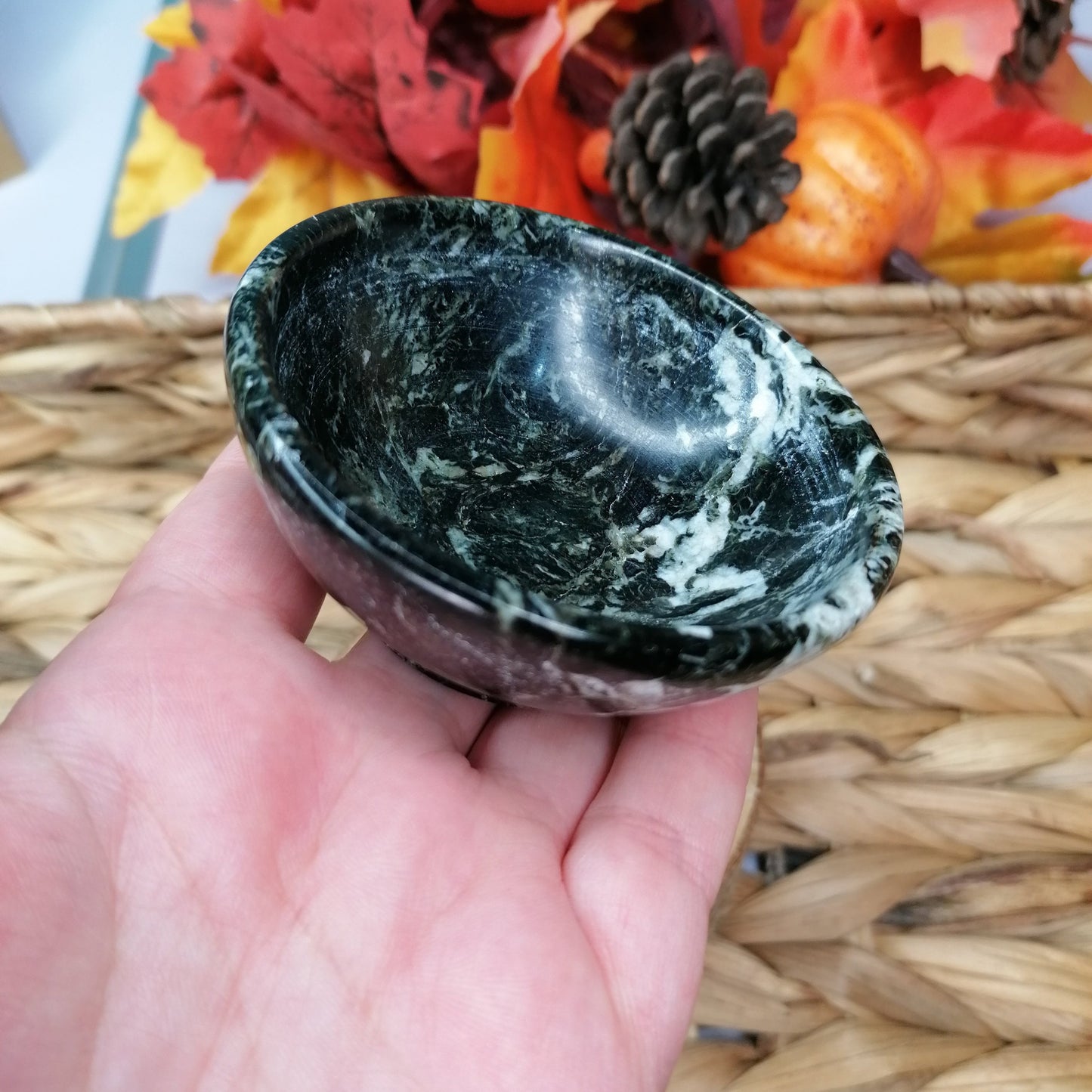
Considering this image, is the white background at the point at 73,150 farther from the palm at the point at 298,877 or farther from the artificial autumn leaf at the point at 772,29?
the palm at the point at 298,877

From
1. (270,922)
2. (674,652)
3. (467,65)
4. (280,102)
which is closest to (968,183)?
(467,65)

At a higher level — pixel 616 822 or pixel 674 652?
pixel 674 652

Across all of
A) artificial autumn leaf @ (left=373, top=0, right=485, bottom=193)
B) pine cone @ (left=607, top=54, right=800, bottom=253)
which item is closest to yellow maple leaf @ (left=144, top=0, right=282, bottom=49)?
artificial autumn leaf @ (left=373, top=0, right=485, bottom=193)

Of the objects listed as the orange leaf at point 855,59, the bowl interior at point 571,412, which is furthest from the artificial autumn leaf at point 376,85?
the orange leaf at point 855,59

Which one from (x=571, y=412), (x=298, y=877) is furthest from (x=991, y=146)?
(x=298, y=877)

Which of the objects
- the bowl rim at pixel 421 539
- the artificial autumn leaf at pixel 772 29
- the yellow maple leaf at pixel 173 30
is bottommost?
the bowl rim at pixel 421 539

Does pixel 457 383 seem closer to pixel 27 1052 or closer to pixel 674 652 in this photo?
pixel 674 652
